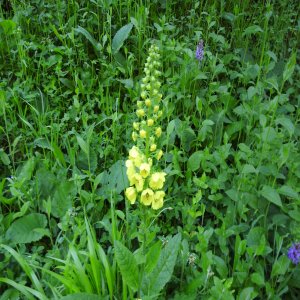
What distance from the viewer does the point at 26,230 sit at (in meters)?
2.12

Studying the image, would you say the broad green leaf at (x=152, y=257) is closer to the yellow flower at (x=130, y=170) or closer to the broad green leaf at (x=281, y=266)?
the yellow flower at (x=130, y=170)

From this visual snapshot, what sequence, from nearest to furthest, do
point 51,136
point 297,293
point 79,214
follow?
point 297,293
point 79,214
point 51,136

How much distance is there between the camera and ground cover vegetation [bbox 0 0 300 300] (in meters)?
1.78

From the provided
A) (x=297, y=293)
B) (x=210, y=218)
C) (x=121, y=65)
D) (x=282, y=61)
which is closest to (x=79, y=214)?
(x=210, y=218)

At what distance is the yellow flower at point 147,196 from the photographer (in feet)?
5.18

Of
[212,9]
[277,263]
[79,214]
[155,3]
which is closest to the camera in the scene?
[277,263]

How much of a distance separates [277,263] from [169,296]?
1.63ft

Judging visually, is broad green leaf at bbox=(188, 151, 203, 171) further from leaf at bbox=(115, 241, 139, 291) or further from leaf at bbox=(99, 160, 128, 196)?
leaf at bbox=(115, 241, 139, 291)

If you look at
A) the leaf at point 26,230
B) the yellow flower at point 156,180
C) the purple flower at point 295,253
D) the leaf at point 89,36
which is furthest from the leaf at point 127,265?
the leaf at point 89,36

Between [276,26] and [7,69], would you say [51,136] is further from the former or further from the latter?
[276,26]

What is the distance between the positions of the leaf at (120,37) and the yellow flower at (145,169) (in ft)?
6.41

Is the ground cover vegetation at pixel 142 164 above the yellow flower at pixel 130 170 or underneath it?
underneath

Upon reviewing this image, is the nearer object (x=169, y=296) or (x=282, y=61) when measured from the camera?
(x=169, y=296)

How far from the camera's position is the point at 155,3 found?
3881 mm
